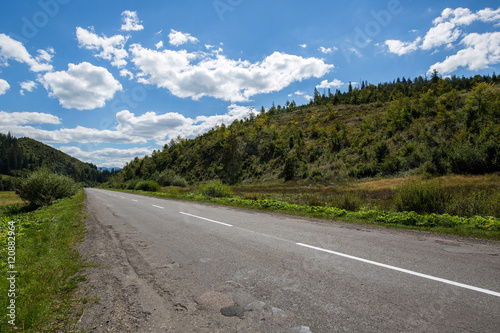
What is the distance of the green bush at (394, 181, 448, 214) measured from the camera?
10513mm

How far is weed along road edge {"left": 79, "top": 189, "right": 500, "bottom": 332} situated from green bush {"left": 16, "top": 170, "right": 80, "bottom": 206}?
2234cm

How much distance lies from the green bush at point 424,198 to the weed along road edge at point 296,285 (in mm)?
4494

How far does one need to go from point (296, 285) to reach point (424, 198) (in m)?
9.92

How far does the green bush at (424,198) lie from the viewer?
10513 millimetres

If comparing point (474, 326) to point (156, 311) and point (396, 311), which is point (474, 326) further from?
point (156, 311)

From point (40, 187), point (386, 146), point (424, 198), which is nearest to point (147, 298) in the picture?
point (424, 198)

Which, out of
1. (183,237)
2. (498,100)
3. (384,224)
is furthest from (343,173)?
(183,237)

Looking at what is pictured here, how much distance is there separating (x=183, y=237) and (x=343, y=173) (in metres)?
46.5

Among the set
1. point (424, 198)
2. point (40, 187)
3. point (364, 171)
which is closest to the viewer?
point (424, 198)

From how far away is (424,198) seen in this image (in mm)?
10852

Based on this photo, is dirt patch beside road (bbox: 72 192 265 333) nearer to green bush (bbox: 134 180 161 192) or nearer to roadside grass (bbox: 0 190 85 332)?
roadside grass (bbox: 0 190 85 332)

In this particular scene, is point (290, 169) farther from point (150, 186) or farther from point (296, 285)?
point (296, 285)

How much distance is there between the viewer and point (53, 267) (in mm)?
4957

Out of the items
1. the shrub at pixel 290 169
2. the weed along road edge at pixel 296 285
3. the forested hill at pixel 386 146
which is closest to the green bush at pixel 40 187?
the weed along road edge at pixel 296 285
